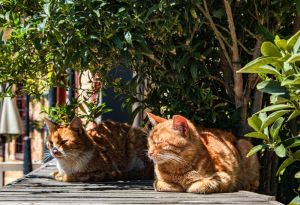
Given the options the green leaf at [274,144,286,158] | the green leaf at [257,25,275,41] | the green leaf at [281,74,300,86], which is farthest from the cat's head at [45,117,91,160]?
the green leaf at [281,74,300,86]

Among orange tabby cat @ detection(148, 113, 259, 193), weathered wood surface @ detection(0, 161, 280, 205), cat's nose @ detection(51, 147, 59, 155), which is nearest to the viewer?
weathered wood surface @ detection(0, 161, 280, 205)

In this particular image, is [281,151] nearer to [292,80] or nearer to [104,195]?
[292,80]

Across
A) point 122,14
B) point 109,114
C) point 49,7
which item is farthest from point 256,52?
point 109,114

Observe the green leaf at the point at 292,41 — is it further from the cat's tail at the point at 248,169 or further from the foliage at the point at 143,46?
the cat's tail at the point at 248,169

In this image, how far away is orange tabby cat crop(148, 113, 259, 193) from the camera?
3648 millimetres

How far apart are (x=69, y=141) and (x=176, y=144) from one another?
106 centimetres

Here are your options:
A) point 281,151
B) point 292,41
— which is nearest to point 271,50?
point 292,41

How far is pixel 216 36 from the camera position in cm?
404

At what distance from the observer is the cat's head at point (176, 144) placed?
370 cm

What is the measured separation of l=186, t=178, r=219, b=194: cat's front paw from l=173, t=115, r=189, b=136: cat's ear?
1.03ft

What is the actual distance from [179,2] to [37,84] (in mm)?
1663

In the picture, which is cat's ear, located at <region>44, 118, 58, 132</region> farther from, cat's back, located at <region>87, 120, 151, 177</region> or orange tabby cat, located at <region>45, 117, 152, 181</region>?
cat's back, located at <region>87, 120, 151, 177</region>

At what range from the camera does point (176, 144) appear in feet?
12.2

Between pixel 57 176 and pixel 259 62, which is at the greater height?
pixel 259 62
